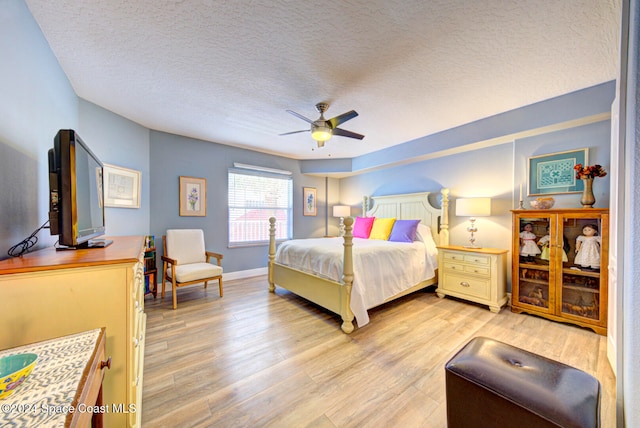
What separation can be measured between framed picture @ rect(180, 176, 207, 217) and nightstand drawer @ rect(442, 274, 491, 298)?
4.04 metres

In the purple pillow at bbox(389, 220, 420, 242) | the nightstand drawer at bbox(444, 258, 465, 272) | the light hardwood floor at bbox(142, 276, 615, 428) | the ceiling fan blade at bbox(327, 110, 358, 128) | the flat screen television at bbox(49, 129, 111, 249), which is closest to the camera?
the flat screen television at bbox(49, 129, 111, 249)

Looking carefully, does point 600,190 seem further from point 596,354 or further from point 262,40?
point 262,40

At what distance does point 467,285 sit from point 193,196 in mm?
4380

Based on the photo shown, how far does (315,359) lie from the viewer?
6.48ft

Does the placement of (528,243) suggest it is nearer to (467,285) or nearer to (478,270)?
(478,270)

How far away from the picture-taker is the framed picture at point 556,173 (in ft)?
8.60

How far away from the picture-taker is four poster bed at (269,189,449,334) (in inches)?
97.0

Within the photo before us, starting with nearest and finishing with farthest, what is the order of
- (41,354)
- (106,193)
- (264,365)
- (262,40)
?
1. (41,354)
2. (262,40)
3. (264,365)
4. (106,193)

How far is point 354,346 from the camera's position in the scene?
7.12 feet

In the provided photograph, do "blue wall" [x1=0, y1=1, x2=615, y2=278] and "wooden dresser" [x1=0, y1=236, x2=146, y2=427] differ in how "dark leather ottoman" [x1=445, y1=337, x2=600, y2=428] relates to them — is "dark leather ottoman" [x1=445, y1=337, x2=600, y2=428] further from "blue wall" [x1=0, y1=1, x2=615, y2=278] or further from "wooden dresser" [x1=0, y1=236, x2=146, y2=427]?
"blue wall" [x1=0, y1=1, x2=615, y2=278]

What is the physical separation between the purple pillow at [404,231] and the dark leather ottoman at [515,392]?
7.40ft

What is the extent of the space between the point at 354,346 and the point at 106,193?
3.37 m

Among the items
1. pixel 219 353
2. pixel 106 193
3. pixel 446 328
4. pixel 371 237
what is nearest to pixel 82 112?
pixel 106 193

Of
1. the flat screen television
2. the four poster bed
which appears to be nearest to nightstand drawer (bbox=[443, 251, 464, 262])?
the four poster bed
